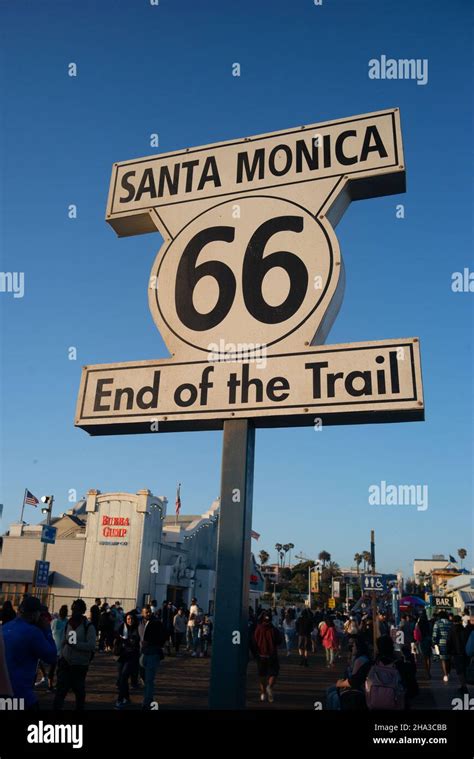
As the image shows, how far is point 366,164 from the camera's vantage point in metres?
5.83

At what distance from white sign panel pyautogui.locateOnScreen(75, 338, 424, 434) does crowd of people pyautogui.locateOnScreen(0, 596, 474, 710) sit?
1844 millimetres

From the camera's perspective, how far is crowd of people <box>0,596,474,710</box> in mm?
4695

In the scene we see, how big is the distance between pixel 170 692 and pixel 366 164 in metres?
10.9

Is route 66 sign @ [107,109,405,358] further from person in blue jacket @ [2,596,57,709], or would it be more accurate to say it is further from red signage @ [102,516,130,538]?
red signage @ [102,516,130,538]

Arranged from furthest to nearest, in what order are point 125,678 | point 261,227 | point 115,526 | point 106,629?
point 115,526 → point 106,629 → point 125,678 → point 261,227

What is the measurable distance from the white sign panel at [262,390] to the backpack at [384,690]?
2418mm

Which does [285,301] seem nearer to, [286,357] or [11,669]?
[286,357]

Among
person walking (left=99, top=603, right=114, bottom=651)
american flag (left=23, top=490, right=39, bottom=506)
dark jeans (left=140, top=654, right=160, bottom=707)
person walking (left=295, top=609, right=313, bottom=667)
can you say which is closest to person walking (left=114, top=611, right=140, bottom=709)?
dark jeans (left=140, top=654, right=160, bottom=707)

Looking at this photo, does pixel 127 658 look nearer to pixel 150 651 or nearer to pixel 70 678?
pixel 150 651

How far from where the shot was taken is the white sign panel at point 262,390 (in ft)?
16.3

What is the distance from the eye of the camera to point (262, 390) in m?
5.29

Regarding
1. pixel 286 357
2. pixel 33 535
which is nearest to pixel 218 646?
pixel 286 357

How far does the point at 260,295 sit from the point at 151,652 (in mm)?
7074

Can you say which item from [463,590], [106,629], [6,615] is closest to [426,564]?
[463,590]
